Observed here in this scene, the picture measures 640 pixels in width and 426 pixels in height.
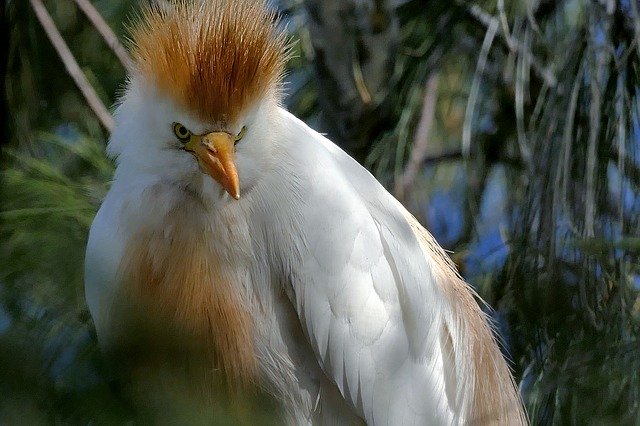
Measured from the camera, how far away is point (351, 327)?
47.9 inches

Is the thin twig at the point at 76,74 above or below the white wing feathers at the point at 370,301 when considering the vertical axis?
above

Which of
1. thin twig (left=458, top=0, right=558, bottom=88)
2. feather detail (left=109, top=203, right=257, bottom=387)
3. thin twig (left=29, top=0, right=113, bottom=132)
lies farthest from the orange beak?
thin twig (left=458, top=0, right=558, bottom=88)

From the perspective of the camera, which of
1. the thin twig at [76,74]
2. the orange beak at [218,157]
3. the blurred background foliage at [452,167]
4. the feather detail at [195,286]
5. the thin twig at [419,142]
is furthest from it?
the thin twig at [419,142]

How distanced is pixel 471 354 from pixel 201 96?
0.58 meters

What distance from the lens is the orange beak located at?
1141mm

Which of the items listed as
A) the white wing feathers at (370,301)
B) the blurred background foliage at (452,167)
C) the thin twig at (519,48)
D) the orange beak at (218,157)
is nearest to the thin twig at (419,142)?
the blurred background foliage at (452,167)

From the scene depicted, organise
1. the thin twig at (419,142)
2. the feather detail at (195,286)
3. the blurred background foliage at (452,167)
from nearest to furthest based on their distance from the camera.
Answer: the blurred background foliage at (452,167)
the feather detail at (195,286)
the thin twig at (419,142)

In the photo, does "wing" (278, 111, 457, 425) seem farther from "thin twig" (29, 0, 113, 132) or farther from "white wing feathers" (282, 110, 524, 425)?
"thin twig" (29, 0, 113, 132)

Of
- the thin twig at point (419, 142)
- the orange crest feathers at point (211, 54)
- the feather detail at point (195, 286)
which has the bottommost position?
the feather detail at point (195, 286)

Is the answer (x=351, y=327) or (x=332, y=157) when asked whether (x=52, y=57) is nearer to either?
(x=332, y=157)

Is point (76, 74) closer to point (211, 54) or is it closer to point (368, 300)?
point (211, 54)

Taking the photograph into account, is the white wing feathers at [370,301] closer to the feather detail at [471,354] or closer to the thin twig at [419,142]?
the feather detail at [471,354]

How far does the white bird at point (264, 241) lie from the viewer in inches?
47.8

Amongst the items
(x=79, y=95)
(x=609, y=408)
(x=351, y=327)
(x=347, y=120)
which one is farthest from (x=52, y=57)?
(x=609, y=408)
